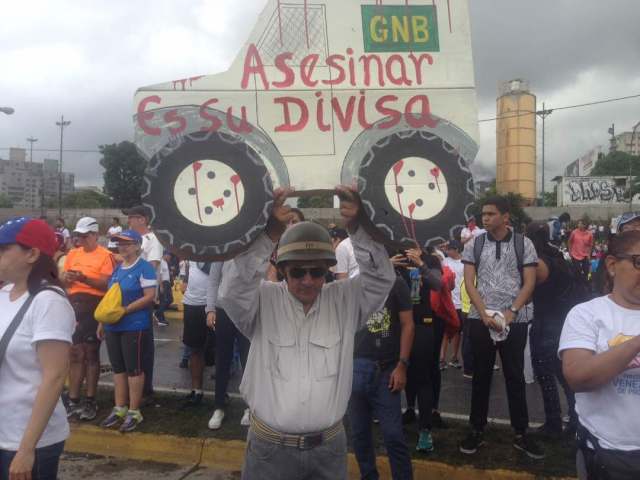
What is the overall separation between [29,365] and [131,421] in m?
2.88

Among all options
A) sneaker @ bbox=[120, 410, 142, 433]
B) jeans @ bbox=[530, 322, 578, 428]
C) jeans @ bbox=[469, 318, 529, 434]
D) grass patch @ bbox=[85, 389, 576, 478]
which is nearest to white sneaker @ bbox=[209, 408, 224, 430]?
grass patch @ bbox=[85, 389, 576, 478]

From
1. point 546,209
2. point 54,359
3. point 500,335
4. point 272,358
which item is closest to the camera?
point 272,358

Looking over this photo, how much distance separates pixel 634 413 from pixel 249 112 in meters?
1.90

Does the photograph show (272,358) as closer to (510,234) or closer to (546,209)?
(510,234)

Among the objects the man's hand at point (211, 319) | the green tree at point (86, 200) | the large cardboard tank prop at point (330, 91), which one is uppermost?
the green tree at point (86, 200)

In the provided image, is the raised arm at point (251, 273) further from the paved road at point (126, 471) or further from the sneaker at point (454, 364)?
the sneaker at point (454, 364)

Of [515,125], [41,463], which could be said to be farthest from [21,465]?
[515,125]

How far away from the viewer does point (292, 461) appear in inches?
88.4

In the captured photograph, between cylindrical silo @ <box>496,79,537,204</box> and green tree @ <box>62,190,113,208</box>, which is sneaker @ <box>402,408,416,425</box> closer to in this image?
cylindrical silo @ <box>496,79,537,204</box>

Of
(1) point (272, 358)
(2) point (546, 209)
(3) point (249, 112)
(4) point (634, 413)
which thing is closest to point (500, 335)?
(4) point (634, 413)

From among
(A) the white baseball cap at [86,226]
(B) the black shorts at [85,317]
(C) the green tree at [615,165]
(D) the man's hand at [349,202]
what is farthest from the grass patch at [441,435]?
(C) the green tree at [615,165]

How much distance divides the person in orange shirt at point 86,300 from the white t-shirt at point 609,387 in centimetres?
441

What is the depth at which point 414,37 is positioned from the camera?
7.15 feet

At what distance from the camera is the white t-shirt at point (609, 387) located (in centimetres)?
214
